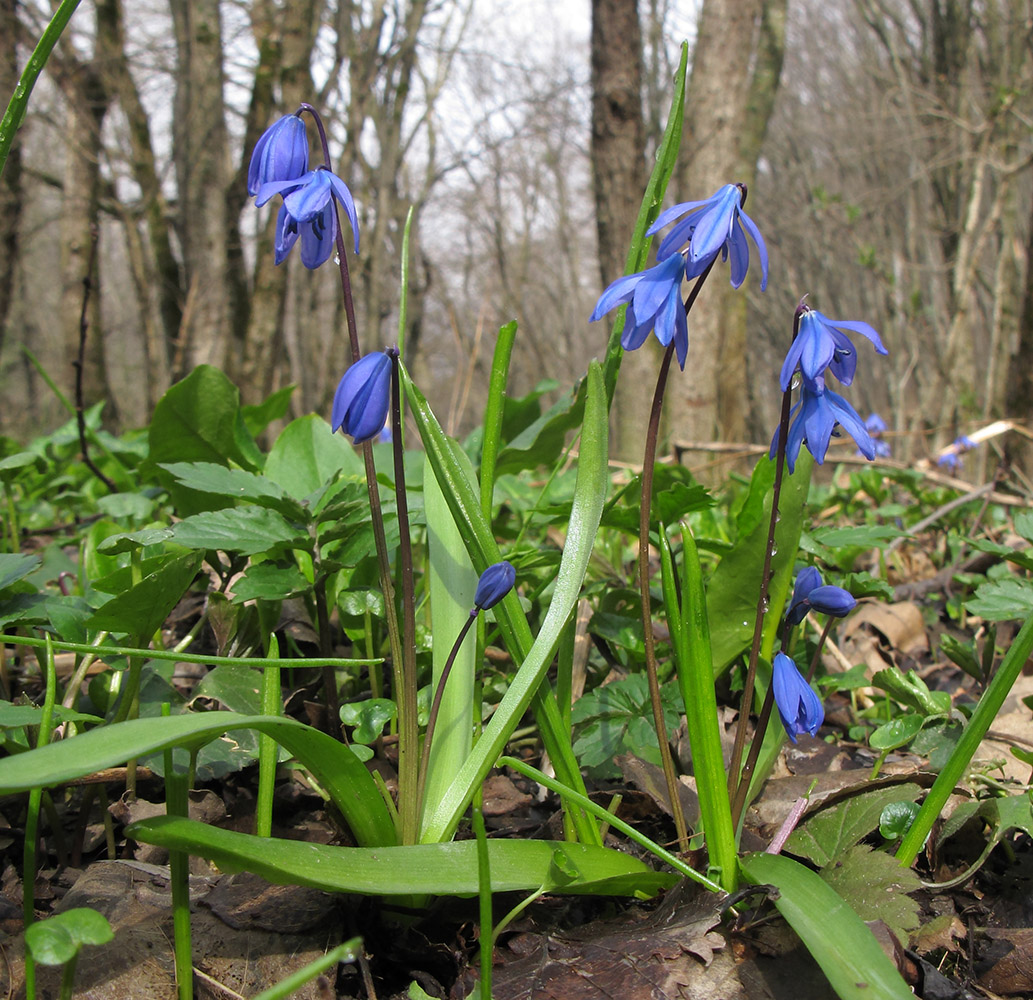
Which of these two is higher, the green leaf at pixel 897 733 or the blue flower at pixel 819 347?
the blue flower at pixel 819 347

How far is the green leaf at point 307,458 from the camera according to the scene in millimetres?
1736

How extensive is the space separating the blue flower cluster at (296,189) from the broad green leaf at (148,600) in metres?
0.40

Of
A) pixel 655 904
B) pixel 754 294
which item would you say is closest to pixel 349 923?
pixel 655 904

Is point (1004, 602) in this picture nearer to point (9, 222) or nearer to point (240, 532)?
point (240, 532)

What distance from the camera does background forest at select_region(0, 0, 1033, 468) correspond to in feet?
17.9

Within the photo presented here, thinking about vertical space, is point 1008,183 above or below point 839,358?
above

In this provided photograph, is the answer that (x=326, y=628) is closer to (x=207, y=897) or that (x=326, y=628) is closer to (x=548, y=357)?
(x=207, y=897)

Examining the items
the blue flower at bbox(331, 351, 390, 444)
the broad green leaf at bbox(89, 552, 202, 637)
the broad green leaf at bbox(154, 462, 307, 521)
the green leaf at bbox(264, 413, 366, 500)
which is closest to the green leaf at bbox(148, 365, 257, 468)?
the green leaf at bbox(264, 413, 366, 500)

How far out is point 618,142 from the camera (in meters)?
5.48

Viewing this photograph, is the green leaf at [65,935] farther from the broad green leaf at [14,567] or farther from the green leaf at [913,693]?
the green leaf at [913,693]

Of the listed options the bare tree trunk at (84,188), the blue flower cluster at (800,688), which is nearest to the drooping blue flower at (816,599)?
the blue flower cluster at (800,688)

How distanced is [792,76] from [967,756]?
67.6ft

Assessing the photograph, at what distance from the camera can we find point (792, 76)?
59.5ft

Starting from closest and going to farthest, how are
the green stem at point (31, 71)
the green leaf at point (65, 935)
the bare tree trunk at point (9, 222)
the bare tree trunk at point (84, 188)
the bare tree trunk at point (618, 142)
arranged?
the green leaf at point (65, 935)
the green stem at point (31, 71)
the bare tree trunk at point (618, 142)
the bare tree trunk at point (9, 222)
the bare tree trunk at point (84, 188)
